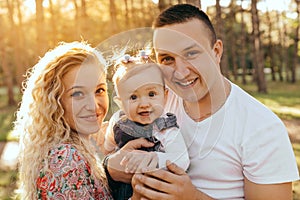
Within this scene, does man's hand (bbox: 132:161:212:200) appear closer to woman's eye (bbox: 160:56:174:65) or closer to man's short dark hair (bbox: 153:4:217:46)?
woman's eye (bbox: 160:56:174:65)

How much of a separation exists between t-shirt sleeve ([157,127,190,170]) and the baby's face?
4.4 inches

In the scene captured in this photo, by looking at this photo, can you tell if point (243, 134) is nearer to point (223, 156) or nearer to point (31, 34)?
point (223, 156)

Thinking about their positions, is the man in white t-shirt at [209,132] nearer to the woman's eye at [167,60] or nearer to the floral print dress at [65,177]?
the woman's eye at [167,60]

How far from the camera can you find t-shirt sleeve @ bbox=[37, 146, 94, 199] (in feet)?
7.81

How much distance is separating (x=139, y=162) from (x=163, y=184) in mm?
169

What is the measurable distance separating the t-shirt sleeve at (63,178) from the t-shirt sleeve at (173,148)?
0.41m

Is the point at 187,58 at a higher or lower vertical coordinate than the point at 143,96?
higher

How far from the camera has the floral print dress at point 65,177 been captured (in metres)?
2.38

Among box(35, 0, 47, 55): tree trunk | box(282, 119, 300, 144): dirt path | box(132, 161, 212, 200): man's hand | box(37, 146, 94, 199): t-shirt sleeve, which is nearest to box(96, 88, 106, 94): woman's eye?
box(37, 146, 94, 199): t-shirt sleeve

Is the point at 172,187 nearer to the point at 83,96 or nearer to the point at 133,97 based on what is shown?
the point at 133,97

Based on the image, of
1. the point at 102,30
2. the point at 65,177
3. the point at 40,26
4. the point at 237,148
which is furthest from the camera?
the point at 102,30

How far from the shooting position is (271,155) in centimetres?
252

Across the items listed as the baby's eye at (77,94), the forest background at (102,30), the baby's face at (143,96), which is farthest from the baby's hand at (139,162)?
the forest background at (102,30)

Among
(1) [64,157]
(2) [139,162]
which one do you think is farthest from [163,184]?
(1) [64,157]
